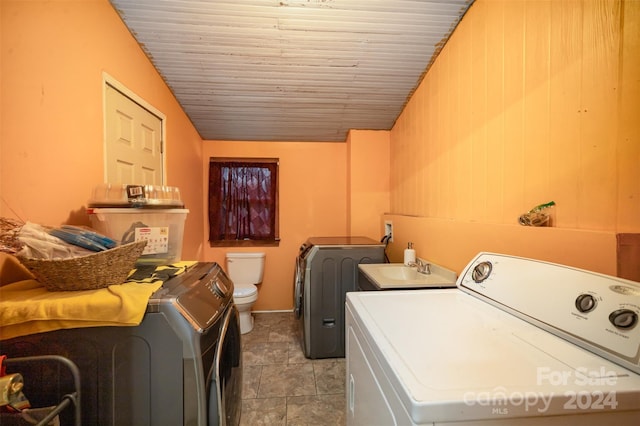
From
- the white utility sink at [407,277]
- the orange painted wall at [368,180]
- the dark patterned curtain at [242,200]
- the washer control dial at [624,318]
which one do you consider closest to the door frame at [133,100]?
the dark patterned curtain at [242,200]

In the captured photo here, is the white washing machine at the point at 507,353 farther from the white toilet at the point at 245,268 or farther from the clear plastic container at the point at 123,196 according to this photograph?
the white toilet at the point at 245,268

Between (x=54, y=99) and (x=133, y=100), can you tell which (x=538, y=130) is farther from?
(x=133, y=100)

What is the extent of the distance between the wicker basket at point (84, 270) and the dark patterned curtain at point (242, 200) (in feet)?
7.04

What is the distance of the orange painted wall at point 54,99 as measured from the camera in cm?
89

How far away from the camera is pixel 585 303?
641 mm

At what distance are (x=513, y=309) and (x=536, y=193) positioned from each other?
1.73ft

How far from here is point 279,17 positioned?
4.96 ft

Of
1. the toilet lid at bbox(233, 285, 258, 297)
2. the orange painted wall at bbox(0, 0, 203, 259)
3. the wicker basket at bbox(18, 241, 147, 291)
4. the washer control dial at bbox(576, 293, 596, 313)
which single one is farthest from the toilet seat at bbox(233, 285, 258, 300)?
the washer control dial at bbox(576, 293, 596, 313)

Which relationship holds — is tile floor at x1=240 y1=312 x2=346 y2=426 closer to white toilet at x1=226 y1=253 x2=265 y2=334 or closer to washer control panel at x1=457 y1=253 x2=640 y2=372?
white toilet at x1=226 y1=253 x2=265 y2=334

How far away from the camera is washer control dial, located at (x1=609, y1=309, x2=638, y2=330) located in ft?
1.79

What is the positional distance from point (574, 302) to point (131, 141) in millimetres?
2256

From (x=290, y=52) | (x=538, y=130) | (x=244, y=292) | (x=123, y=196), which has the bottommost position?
(x=244, y=292)

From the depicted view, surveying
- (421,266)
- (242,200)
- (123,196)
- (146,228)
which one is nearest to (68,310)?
(146,228)

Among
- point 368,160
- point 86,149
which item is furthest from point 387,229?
point 86,149
